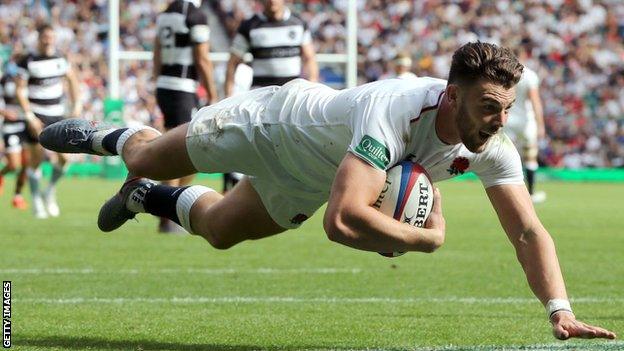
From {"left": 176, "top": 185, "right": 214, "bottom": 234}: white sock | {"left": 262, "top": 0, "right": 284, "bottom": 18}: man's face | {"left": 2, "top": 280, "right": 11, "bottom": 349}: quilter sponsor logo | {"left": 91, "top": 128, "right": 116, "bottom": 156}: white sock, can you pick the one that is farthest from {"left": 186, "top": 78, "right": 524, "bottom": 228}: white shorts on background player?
{"left": 262, "top": 0, "right": 284, "bottom": 18}: man's face

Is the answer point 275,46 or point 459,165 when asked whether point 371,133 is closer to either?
point 459,165

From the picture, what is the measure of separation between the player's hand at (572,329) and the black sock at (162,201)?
241 cm

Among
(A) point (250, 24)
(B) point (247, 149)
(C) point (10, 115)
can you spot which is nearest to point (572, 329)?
(B) point (247, 149)

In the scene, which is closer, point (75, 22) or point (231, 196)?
point (231, 196)

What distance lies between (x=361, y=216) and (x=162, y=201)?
2138 mm

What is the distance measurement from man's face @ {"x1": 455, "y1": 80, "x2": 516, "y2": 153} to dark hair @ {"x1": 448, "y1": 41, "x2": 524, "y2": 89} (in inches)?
1.1

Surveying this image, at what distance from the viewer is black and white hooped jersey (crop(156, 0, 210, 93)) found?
40.9ft

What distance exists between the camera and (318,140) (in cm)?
570

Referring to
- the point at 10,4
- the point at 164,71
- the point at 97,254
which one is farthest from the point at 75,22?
the point at 97,254

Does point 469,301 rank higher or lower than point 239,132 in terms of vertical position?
lower

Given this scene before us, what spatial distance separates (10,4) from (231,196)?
83.4 ft

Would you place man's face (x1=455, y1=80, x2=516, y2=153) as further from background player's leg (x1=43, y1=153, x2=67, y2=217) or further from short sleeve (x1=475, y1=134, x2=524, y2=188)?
background player's leg (x1=43, y1=153, x2=67, y2=217)

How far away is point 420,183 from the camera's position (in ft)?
17.4

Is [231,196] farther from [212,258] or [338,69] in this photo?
[338,69]
